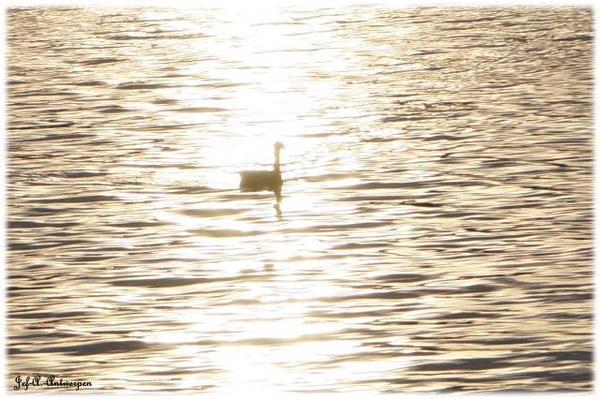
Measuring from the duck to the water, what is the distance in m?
0.29

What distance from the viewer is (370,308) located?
21125 mm

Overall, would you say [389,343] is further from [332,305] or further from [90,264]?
[90,264]

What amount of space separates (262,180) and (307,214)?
1.92 meters

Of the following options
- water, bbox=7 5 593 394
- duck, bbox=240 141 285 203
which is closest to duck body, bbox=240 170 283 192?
duck, bbox=240 141 285 203

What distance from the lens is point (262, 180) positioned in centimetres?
2903

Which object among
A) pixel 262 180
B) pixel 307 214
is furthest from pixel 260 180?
pixel 307 214

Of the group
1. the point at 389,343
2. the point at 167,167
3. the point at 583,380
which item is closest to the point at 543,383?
the point at 583,380

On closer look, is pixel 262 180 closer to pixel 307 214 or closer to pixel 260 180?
pixel 260 180

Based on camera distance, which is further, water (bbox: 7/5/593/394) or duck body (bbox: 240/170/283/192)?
duck body (bbox: 240/170/283/192)

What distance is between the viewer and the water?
19094 mm

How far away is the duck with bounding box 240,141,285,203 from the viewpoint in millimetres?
29000

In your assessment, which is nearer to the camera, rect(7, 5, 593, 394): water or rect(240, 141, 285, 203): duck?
rect(7, 5, 593, 394): water

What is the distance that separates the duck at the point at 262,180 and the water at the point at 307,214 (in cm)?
29

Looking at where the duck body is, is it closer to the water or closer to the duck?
the duck
